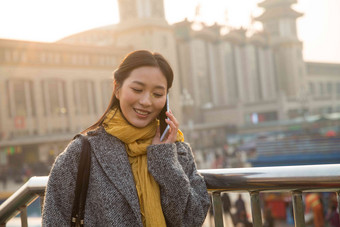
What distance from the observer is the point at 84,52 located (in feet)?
115

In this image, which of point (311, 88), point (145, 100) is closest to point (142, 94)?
point (145, 100)

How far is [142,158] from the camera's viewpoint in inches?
61.4

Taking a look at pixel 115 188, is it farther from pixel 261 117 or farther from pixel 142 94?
pixel 261 117

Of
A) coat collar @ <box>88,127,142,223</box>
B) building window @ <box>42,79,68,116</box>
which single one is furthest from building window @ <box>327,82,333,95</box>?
coat collar @ <box>88,127,142,223</box>

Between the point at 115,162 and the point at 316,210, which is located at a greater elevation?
the point at 115,162

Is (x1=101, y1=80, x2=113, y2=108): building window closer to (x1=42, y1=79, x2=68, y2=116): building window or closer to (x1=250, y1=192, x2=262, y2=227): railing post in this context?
(x1=42, y1=79, x2=68, y2=116): building window

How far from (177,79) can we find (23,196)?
40443 mm

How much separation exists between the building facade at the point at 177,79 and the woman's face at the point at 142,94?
75.6 ft

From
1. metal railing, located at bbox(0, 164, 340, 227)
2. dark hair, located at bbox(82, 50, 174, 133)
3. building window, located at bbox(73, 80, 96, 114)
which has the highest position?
building window, located at bbox(73, 80, 96, 114)

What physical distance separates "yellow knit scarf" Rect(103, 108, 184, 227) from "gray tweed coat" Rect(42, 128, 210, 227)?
25 millimetres

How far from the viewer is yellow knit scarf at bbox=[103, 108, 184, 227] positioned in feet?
4.81

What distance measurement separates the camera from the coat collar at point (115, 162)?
1.45 m

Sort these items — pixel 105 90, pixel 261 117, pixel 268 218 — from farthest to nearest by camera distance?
1. pixel 261 117
2. pixel 105 90
3. pixel 268 218

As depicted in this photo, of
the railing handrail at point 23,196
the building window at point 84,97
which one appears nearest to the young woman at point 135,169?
the railing handrail at point 23,196
